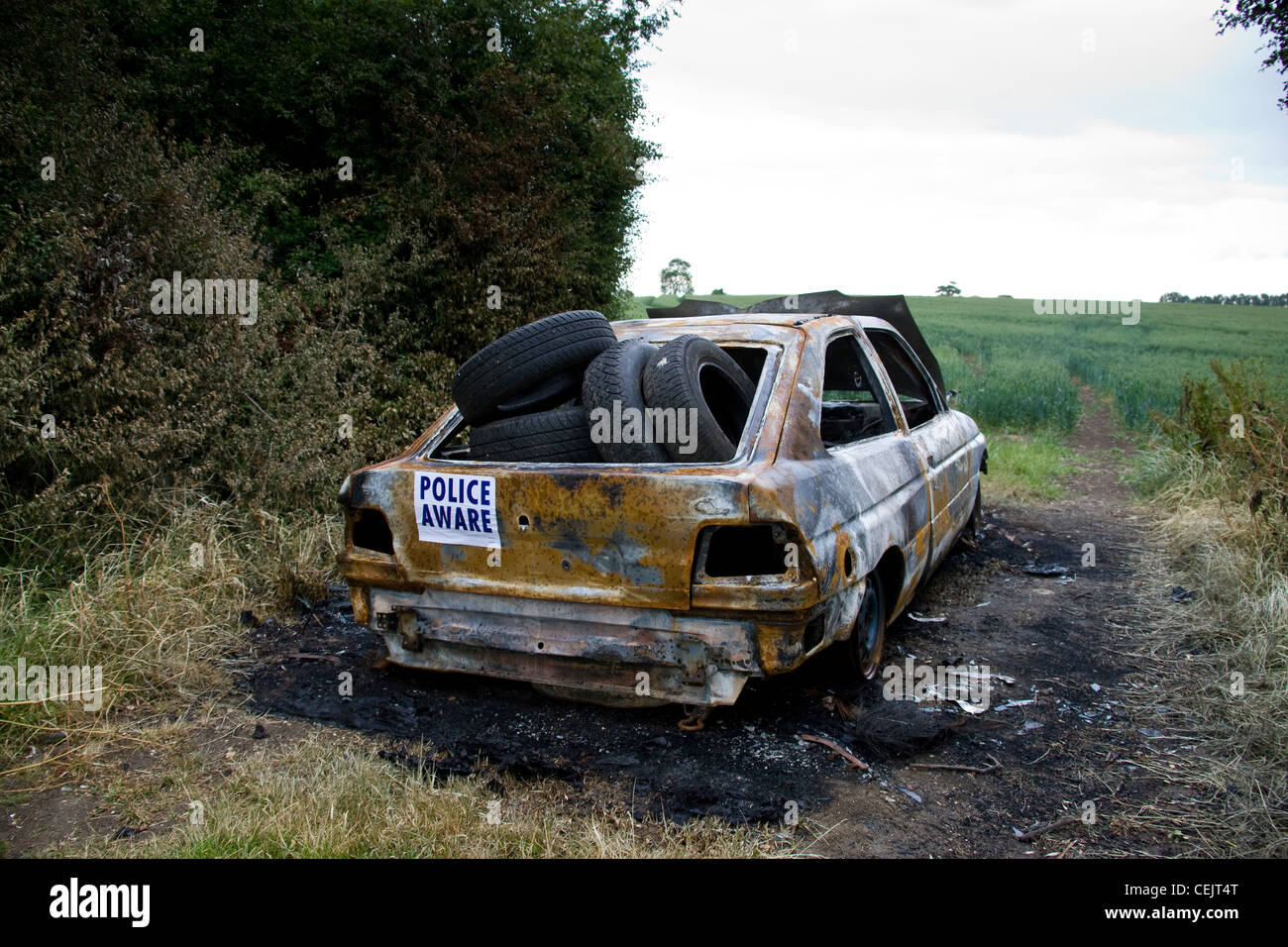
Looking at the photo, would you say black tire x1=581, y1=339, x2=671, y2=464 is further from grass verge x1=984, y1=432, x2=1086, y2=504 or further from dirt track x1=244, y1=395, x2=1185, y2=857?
grass verge x1=984, y1=432, x2=1086, y2=504

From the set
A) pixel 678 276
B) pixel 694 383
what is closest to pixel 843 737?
pixel 694 383

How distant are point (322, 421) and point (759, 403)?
12.7 feet

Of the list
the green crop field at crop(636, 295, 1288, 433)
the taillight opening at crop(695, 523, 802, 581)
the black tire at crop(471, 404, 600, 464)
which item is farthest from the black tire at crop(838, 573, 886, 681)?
the green crop field at crop(636, 295, 1288, 433)

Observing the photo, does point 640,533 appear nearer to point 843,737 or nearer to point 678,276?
point 843,737

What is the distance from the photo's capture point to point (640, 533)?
2.88 meters

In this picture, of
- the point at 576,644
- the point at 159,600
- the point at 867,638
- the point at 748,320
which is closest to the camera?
the point at 576,644

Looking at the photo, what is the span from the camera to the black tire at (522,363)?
3.47 m

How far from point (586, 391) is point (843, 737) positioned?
1.60 m

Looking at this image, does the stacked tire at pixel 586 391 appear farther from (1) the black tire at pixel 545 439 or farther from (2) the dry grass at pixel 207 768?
(2) the dry grass at pixel 207 768

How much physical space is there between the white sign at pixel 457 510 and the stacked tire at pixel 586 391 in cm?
26

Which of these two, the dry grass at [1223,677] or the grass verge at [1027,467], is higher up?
the grass verge at [1027,467]

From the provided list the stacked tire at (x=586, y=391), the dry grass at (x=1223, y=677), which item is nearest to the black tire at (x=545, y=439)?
the stacked tire at (x=586, y=391)
